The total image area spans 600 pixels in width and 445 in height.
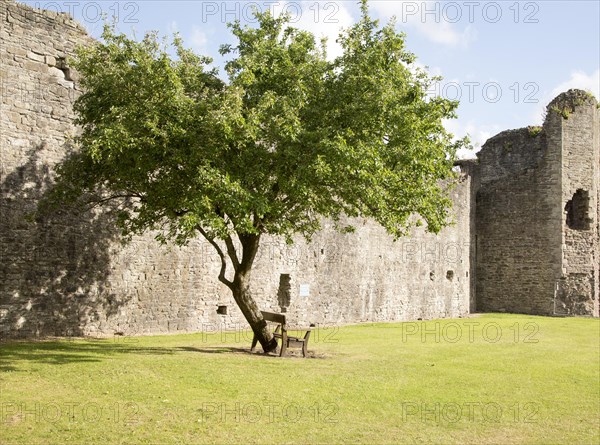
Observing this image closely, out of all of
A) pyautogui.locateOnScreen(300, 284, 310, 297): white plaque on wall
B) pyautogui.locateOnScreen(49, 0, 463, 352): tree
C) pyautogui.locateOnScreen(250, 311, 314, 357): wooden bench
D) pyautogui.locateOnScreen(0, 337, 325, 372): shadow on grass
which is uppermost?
pyautogui.locateOnScreen(49, 0, 463, 352): tree

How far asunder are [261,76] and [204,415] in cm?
768

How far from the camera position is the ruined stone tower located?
3194cm

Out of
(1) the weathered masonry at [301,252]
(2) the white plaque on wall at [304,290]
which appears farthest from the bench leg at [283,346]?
(2) the white plaque on wall at [304,290]

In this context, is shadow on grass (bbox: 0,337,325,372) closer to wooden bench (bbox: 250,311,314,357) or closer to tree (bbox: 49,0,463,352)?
wooden bench (bbox: 250,311,314,357)

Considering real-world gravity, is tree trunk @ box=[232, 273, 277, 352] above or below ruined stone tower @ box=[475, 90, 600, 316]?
below

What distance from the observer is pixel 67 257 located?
1588 cm

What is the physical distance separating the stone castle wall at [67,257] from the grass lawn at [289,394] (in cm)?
128

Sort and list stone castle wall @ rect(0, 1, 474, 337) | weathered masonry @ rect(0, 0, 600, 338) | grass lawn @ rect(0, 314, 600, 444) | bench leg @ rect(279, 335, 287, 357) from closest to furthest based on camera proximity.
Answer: grass lawn @ rect(0, 314, 600, 444)
bench leg @ rect(279, 335, 287, 357)
stone castle wall @ rect(0, 1, 474, 337)
weathered masonry @ rect(0, 0, 600, 338)

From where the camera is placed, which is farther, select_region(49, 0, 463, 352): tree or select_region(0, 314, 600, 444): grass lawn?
select_region(49, 0, 463, 352): tree

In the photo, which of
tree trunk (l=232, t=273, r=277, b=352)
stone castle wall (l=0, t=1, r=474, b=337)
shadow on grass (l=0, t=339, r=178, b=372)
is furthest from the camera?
stone castle wall (l=0, t=1, r=474, b=337)

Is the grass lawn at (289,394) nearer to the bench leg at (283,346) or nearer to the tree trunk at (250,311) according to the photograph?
the bench leg at (283,346)

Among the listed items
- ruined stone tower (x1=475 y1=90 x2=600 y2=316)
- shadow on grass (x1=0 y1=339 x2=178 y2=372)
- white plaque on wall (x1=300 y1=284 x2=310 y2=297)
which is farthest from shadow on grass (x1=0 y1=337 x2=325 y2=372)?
ruined stone tower (x1=475 y1=90 x2=600 y2=316)

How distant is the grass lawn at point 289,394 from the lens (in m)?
8.23

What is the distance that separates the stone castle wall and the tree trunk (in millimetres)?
2558
